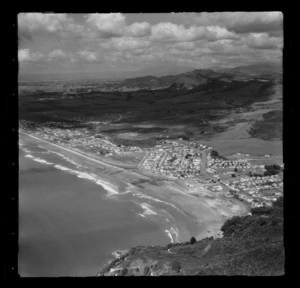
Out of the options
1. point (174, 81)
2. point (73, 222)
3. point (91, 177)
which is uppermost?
point (174, 81)

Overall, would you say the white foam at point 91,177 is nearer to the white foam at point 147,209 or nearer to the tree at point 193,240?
the white foam at point 147,209

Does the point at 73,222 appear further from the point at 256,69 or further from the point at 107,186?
the point at 256,69

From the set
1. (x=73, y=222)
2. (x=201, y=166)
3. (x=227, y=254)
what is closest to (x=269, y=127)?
(x=201, y=166)

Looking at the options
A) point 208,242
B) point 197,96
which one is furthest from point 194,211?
point 197,96
